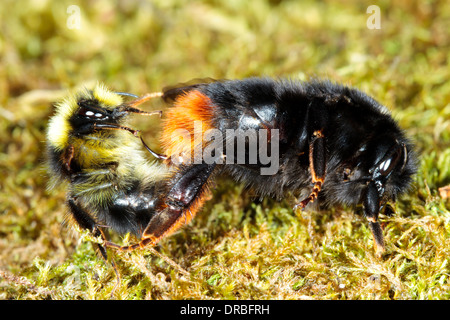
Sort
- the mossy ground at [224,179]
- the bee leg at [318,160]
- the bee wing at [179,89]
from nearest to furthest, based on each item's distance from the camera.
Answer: the bee leg at [318,160] < the mossy ground at [224,179] < the bee wing at [179,89]

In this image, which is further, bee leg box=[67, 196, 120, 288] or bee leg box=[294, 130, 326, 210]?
bee leg box=[67, 196, 120, 288]

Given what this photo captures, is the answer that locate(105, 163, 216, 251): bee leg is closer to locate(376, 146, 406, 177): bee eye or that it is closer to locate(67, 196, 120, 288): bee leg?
locate(67, 196, 120, 288): bee leg

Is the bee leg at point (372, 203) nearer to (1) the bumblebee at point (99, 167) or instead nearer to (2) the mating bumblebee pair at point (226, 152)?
(2) the mating bumblebee pair at point (226, 152)

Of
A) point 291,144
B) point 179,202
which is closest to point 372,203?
point 291,144

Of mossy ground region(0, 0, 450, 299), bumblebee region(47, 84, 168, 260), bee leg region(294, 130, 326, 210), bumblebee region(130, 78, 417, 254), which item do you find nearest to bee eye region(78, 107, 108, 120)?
bumblebee region(47, 84, 168, 260)

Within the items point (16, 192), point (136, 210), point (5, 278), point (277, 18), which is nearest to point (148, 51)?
point (277, 18)

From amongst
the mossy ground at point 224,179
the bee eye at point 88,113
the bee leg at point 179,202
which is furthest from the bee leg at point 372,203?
the bee eye at point 88,113
